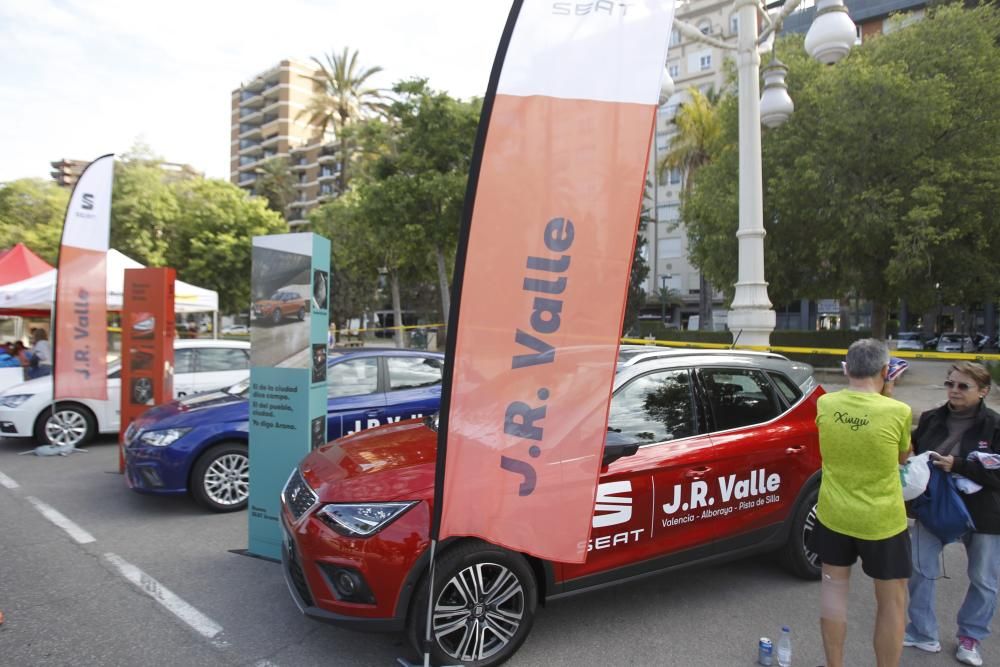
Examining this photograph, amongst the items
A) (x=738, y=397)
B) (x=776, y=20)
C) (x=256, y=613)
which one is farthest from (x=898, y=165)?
(x=256, y=613)

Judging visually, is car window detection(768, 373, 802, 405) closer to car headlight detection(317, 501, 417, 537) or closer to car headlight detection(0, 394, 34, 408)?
car headlight detection(317, 501, 417, 537)

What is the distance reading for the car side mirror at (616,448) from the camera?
3160 millimetres

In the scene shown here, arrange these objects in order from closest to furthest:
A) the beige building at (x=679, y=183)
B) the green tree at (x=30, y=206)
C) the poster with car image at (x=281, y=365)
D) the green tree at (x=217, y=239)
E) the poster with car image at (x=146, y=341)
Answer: the poster with car image at (x=281, y=365) < the poster with car image at (x=146, y=341) < the green tree at (x=217, y=239) < the green tree at (x=30, y=206) < the beige building at (x=679, y=183)

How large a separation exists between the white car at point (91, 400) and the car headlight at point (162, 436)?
114 inches

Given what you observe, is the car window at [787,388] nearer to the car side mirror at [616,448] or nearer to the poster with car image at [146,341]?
the car side mirror at [616,448]

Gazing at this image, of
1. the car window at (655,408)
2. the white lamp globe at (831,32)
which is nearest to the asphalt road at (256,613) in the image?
the car window at (655,408)

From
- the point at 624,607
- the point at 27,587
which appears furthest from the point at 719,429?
the point at 27,587

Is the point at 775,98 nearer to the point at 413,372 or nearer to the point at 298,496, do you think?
the point at 413,372

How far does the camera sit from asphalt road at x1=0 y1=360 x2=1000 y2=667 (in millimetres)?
3213

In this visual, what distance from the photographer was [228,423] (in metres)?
5.68

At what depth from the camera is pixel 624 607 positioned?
3754mm

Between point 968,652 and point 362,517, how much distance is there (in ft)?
10.5

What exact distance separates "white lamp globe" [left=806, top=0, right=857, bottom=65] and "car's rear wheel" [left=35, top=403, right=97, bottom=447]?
35.1 feet

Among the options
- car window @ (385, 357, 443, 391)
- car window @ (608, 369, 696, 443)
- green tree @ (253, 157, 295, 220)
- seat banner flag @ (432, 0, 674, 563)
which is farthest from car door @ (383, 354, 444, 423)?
green tree @ (253, 157, 295, 220)
